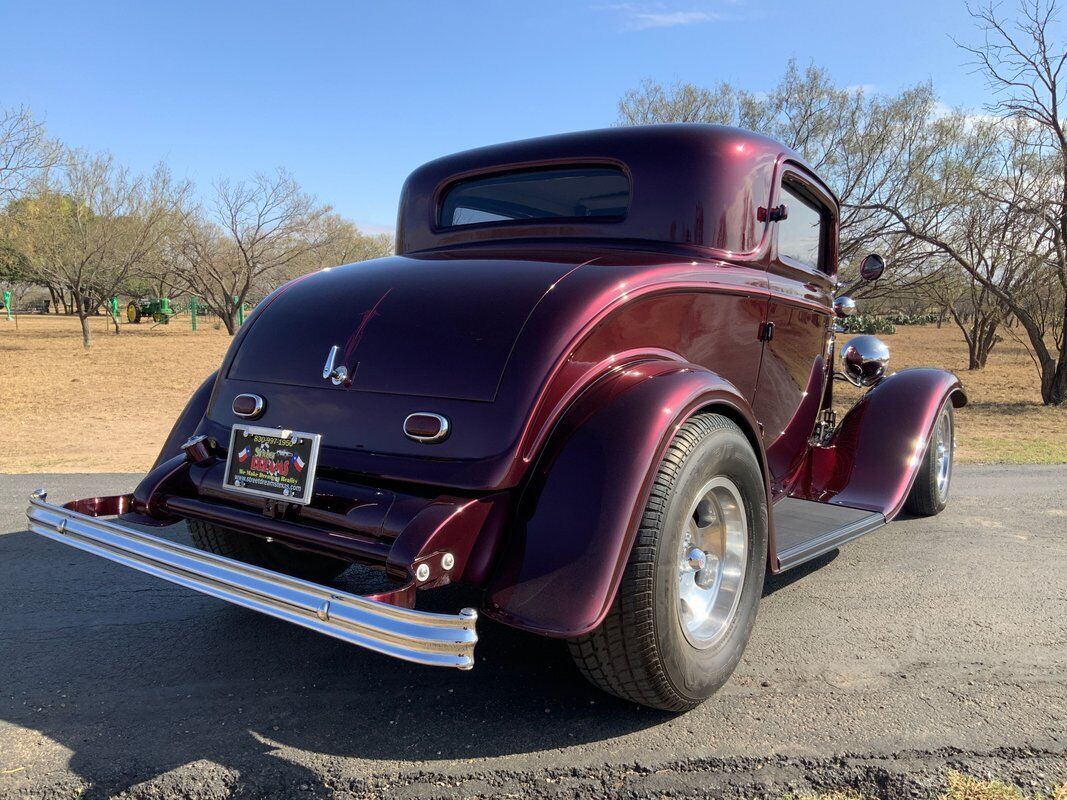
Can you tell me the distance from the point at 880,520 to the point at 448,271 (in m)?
2.24

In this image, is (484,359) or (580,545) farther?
(484,359)

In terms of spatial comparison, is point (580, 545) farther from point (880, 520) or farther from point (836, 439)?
point (836, 439)

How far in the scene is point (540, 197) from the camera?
3.46m

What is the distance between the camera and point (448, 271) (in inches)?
109

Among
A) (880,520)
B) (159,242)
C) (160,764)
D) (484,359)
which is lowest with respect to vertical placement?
(160,764)

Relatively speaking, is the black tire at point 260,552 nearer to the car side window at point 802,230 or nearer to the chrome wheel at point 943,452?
the car side window at point 802,230

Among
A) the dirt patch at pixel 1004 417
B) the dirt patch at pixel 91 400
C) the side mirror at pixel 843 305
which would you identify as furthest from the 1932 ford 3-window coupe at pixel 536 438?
the dirt patch at pixel 1004 417

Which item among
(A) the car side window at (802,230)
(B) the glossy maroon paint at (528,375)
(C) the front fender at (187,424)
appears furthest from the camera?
(A) the car side window at (802,230)

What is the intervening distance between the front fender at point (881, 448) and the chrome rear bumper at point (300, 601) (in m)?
2.54

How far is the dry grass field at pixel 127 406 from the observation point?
7.62 meters

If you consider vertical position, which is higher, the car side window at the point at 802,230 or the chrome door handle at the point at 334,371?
the car side window at the point at 802,230

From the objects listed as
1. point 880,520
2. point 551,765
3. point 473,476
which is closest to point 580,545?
point 473,476

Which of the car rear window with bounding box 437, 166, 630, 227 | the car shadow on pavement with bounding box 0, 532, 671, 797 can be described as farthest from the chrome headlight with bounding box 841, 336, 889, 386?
the car shadow on pavement with bounding box 0, 532, 671, 797

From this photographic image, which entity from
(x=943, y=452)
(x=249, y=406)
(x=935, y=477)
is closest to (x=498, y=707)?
(x=249, y=406)
